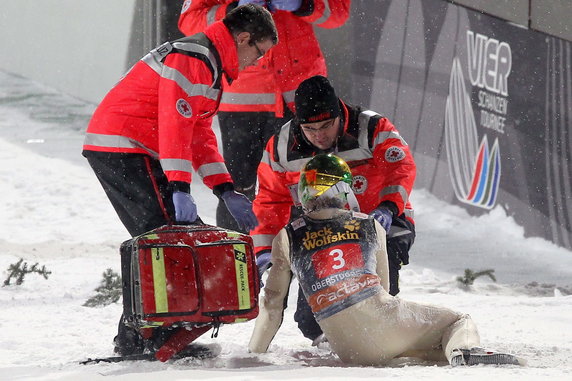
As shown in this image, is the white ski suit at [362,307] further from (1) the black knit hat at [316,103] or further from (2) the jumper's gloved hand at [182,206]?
(1) the black knit hat at [316,103]

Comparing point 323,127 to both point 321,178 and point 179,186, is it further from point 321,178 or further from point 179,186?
point 179,186

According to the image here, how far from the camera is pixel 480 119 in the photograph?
8.14m

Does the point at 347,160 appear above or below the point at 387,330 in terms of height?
above

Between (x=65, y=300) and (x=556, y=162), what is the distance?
371 centimetres

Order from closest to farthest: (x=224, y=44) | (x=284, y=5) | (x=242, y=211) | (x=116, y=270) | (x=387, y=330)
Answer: (x=387, y=330) → (x=224, y=44) → (x=242, y=211) → (x=284, y=5) → (x=116, y=270)

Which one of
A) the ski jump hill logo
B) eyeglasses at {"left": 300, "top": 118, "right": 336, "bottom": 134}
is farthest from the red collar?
the ski jump hill logo

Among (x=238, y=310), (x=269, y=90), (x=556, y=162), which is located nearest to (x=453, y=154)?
(x=556, y=162)

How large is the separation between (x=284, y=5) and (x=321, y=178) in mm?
1542

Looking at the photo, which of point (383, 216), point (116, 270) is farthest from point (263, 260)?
point (116, 270)

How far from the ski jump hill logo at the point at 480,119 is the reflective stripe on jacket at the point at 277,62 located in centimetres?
297

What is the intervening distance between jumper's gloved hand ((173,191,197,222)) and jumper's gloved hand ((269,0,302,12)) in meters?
1.55

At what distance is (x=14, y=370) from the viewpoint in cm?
388

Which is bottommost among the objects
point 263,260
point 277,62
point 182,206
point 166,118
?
point 263,260

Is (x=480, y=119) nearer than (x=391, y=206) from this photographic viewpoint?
No
